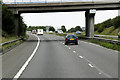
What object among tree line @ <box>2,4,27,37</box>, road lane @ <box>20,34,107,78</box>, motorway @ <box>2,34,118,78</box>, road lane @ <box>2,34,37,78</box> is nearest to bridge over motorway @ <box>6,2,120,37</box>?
tree line @ <box>2,4,27,37</box>

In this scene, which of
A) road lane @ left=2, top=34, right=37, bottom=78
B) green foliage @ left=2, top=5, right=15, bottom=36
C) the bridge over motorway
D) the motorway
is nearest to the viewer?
the motorway

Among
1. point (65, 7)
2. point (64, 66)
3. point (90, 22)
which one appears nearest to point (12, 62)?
point (64, 66)

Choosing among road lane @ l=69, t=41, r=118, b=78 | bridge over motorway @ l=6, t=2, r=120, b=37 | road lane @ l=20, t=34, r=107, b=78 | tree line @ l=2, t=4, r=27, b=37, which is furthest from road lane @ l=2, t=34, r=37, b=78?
bridge over motorway @ l=6, t=2, r=120, b=37

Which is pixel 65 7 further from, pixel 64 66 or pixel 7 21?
pixel 64 66

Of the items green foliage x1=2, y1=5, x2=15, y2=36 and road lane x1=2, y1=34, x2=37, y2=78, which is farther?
green foliage x1=2, y1=5, x2=15, y2=36

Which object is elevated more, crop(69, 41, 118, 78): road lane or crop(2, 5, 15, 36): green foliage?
crop(2, 5, 15, 36): green foliage

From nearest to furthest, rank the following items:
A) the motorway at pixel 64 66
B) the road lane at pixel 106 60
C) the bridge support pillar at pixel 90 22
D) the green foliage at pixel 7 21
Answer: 1. the motorway at pixel 64 66
2. the road lane at pixel 106 60
3. the green foliage at pixel 7 21
4. the bridge support pillar at pixel 90 22

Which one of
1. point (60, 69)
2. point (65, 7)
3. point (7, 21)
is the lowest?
point (60, 69)

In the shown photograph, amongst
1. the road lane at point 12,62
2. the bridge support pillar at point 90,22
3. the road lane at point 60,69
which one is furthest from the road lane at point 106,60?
the bridge support pillar at point 90,22

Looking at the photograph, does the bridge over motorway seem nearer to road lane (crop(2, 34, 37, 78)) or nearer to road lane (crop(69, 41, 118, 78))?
road lane (crop(2, 34, 37, 78))

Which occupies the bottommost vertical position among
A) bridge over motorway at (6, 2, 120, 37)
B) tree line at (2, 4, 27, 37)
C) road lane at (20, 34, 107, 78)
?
road lane at (20, 34, 107, 78)

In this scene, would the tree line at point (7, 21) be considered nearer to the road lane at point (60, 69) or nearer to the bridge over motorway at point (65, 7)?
the bridge over motorway at point (65, 7)

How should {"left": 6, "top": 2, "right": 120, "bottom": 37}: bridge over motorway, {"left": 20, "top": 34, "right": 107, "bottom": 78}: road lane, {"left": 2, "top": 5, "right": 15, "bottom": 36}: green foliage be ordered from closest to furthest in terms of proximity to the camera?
1. {"left": 20, "top": 34, "right": 107, "bottom": 78}: road lane
2. {"left": 2, "top": 5, "right": 15, "bottom": 36}: green foliage
3. {"left": 6, "top": 2, "right": 120, "bottom": 37}: bridge over motorway

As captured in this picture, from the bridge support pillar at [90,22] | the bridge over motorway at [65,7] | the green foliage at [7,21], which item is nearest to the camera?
the green foliage at [7,21]
